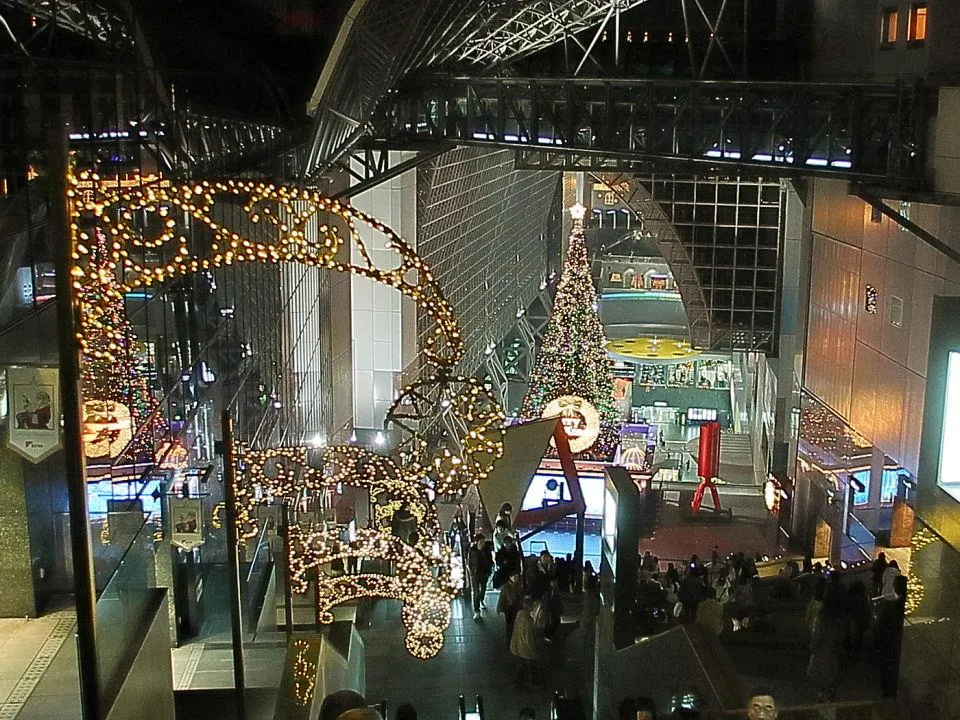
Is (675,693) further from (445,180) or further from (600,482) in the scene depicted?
(445,180)

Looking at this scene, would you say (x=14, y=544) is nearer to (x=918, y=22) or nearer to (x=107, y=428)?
(x=107, y=428)

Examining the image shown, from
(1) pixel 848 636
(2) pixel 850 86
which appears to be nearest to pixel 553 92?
(2) pixel 850 86

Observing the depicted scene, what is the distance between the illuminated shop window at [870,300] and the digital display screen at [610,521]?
216 inches

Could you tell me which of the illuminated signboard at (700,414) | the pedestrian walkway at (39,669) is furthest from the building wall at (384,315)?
the illuminated signboard at (700,414)

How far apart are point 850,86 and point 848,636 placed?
25.4 feet

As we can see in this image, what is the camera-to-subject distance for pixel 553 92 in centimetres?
1866

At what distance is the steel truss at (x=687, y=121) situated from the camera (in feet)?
47.5

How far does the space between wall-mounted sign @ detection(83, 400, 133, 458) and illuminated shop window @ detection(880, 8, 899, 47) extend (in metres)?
→ 12.9

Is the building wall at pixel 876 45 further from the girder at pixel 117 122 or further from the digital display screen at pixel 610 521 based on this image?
the girder at pixel 117 122

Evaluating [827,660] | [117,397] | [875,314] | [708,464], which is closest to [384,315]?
[708,464]

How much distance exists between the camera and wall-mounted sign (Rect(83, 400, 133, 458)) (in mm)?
9727

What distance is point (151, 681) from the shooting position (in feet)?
25.3

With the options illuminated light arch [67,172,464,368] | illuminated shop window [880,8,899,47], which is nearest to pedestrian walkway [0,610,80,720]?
illuminated light arch [67,172,464,368]

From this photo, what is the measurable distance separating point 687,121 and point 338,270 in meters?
12.0
